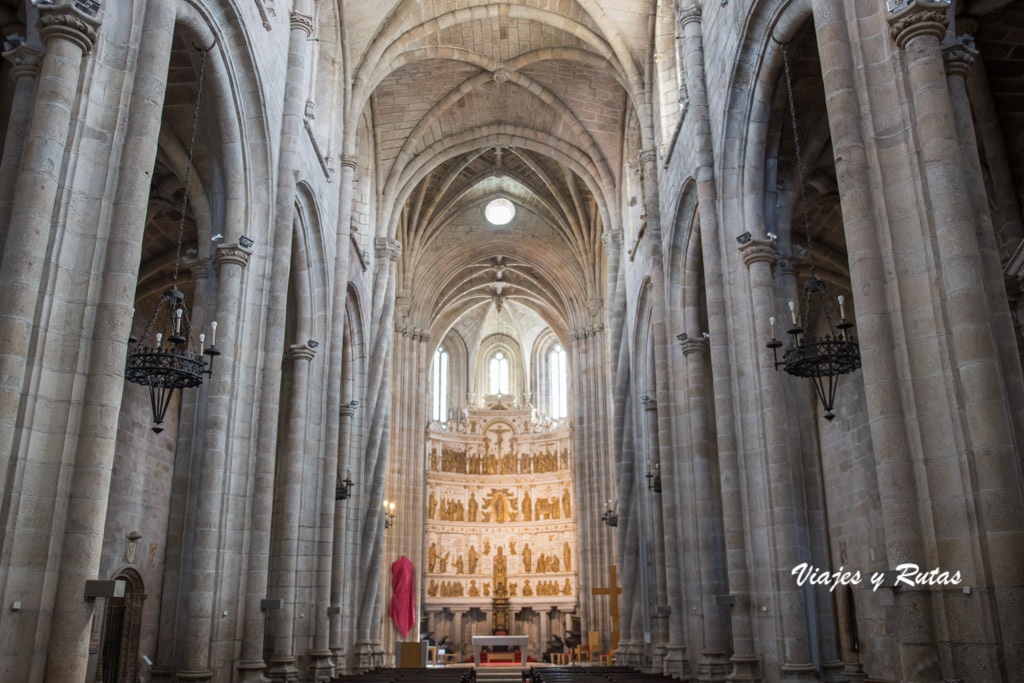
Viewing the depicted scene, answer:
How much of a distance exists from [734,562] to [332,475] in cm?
861

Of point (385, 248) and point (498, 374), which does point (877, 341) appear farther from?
point (498, 374)

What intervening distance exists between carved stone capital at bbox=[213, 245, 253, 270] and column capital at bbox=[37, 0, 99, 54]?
4.70 metres

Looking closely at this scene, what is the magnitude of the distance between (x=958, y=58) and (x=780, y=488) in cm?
614

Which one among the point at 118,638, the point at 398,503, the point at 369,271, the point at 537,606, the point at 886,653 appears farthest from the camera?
the point at 537,606

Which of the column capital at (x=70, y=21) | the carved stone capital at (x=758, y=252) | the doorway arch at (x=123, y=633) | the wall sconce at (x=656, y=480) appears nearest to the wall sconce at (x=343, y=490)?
the doorway arch at (x=123, y=633)

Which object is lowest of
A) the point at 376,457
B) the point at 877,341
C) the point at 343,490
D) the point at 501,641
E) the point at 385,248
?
the point at 501,641

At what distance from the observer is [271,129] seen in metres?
13.8

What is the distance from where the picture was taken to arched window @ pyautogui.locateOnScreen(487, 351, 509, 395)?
154 ft

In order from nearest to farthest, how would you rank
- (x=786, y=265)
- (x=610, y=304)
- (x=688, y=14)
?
(x=786, y=265), (x=688, y=14), (x=610, y=304)

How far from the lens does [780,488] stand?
11.9 m

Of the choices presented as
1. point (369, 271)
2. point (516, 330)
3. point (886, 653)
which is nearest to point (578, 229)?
point (369, 271)

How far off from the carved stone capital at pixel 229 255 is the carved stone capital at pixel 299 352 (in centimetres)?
388

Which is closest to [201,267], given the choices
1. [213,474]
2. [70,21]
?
[213,474]

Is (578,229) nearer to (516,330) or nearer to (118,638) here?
(516,330)
